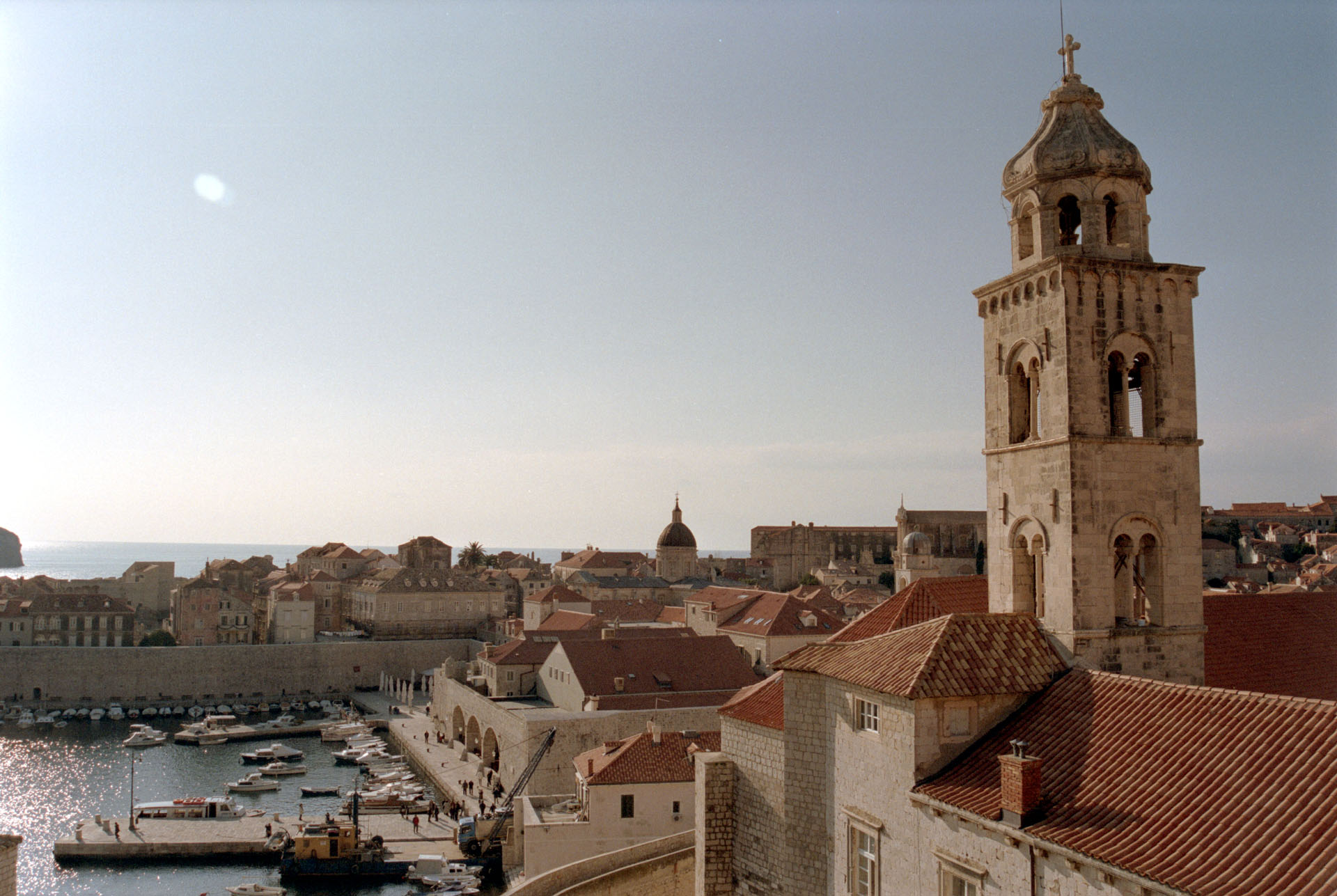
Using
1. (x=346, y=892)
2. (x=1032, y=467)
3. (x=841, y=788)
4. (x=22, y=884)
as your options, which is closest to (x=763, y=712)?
(x=841, y=788)

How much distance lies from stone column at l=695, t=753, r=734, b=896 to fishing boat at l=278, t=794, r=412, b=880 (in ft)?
64.8

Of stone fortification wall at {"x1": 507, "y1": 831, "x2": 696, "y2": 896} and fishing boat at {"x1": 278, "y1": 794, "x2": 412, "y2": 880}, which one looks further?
fishing boat at {"x1": 278, "y1": 794, "x2": 412, "y2": 880}

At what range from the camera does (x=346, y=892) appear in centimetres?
3142

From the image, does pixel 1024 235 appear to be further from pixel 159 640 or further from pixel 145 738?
pixel 159 640

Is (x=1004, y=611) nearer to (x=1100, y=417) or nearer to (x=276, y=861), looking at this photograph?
(x=1100, y=417)

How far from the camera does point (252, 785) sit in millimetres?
43938

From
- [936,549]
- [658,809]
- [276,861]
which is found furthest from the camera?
[936,549]

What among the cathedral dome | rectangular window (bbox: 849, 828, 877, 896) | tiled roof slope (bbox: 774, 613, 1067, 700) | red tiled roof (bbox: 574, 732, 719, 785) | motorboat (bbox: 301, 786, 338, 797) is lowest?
motorboat (bbox: 301, 786, 338, 797)

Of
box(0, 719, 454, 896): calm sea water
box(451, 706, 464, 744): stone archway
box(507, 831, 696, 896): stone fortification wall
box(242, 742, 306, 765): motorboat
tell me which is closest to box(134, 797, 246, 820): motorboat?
box(0, 719, 454, 896): calm sea water

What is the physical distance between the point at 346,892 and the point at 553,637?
758 inches

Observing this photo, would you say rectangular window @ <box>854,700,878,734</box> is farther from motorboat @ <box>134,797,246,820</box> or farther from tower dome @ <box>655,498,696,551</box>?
tower dome @ <box>655,498,696,551</box>

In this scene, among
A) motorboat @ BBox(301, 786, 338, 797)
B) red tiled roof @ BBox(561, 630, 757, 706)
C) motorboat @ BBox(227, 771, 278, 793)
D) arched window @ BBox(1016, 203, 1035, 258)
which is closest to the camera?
arched window @ BBox(1016, 203, 1035, 258)

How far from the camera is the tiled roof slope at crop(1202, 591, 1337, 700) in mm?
16188

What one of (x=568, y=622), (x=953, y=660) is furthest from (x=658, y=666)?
(x=953, y=660)
